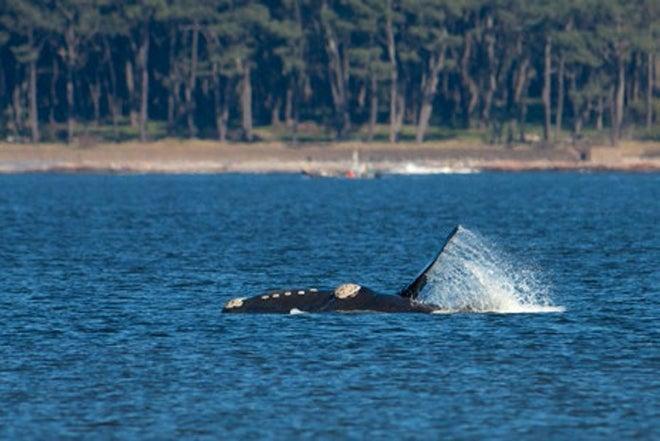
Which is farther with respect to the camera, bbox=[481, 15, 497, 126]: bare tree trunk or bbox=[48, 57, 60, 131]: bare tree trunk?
bbox=[48, 57, 60, 131]: bare tree trunk

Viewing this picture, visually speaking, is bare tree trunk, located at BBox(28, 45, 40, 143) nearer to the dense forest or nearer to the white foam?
the dense forest

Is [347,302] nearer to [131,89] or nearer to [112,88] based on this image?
[131,89]

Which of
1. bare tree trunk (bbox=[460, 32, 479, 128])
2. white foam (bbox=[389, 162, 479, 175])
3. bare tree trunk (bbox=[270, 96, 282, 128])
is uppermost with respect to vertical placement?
bare tree trunk (bbox=[460, 32, 479, 128])

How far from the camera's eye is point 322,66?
601 ft

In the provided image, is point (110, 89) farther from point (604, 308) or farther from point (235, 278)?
point (604, 308)

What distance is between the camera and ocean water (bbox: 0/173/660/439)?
1168 inches

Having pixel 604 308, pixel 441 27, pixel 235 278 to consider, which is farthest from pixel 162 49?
pixel 604 308

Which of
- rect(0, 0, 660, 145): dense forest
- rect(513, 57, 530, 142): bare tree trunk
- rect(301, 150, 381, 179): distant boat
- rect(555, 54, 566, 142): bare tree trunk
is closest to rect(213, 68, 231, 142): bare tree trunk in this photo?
rect(0, 0, 660, 145): dense forest

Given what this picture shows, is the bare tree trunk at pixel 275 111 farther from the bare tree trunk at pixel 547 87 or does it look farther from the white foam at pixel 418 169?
the bare tree trunk at pixel 547 87

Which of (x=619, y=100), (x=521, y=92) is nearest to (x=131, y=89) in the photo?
(x=521, y=92)

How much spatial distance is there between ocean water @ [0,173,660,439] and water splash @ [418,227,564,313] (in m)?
0.12

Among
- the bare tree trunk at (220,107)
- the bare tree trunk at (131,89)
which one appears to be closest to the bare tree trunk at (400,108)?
the bare tree trunk at (220,107)

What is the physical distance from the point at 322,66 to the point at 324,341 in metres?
146

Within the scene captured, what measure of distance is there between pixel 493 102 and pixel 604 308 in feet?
450
